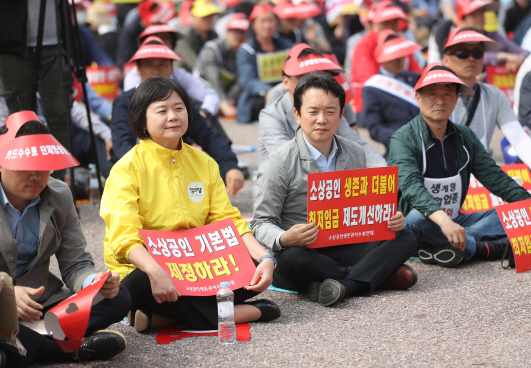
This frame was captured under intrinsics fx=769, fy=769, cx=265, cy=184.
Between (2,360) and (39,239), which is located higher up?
(39,239)

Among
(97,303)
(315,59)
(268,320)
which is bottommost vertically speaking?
(268,320)

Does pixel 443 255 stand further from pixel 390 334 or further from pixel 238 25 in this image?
pixel 238 25

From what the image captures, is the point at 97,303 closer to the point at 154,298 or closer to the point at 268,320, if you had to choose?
the point at 154,298

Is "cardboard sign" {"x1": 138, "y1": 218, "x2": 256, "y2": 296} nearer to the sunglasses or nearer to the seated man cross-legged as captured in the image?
the seated man cross-legged

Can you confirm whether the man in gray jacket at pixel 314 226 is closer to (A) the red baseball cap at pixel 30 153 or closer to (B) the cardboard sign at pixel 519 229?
(B) the cardboard sign at pixel 519 229

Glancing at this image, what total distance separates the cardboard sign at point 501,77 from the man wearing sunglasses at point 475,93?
2.45 meters

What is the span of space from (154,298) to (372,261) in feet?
4.20

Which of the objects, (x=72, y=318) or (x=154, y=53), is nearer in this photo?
(x=72, y=318)

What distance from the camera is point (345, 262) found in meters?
4.39

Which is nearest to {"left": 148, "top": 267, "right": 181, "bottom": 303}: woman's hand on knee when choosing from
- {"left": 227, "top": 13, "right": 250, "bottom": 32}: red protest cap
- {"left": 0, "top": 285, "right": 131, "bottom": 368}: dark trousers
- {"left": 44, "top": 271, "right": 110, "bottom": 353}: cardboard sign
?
{"left": 0, "top": 285, "right": 131, "bottom": 368}: dark trousers

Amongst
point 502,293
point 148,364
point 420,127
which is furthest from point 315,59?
point 148,364

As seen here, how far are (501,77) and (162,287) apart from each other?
19.7ft

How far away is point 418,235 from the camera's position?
491cm

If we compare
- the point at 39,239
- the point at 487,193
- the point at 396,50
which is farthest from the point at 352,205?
the point at 396,50
